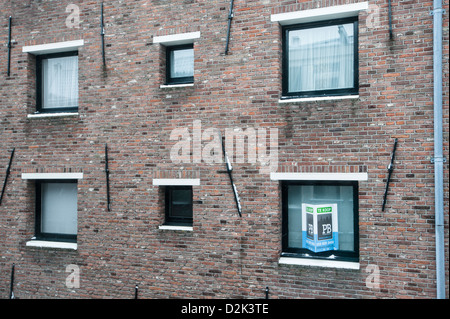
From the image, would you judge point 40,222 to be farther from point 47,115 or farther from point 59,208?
point 47,115

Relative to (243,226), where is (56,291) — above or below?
below

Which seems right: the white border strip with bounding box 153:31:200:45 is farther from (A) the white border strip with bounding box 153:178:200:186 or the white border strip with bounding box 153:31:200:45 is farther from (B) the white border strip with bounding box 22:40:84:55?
(A) the white border strip with bounding box 153:178:200:186

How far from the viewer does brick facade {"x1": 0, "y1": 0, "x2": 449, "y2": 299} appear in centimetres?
651

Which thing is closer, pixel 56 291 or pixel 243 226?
pixel 243 226

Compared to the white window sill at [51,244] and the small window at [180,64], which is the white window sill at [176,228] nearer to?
the white window sill at [51,244]

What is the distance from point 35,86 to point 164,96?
343cm

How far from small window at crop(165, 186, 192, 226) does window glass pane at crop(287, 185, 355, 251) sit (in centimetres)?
202

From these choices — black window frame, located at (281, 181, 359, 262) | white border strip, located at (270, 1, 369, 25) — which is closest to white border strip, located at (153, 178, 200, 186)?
black window frame, located at (281, 181, 359, 262)

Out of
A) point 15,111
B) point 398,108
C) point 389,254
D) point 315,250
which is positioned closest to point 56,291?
point 15,111

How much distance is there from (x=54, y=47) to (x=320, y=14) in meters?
5.76

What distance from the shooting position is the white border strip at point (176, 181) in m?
7.76

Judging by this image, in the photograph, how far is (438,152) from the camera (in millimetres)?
6184

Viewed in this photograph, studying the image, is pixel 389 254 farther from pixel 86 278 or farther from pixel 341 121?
pixel 86 278
